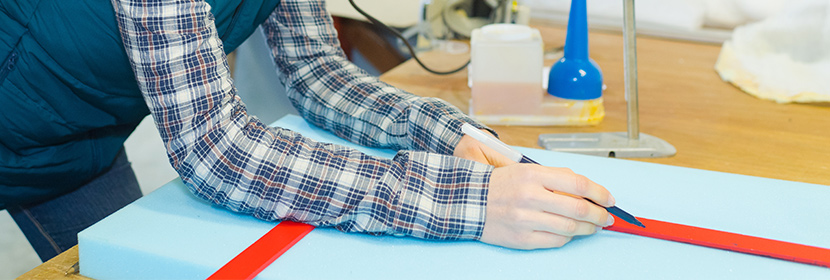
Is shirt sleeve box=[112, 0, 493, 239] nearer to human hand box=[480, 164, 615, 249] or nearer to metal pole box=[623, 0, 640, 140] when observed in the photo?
human hand box=[480, 164, 615, 249]

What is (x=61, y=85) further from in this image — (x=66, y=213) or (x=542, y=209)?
(x=542, y=209)

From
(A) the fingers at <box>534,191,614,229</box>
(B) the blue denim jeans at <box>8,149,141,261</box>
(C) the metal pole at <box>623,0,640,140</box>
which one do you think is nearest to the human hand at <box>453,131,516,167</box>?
(A) the fingers at <box>534,191,614,229</box>

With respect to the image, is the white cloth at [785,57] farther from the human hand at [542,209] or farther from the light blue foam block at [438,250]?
the human hand at [542,209]

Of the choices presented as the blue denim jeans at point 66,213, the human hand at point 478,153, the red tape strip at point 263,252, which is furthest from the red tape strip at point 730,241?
the blue denim jeans at point 66,213

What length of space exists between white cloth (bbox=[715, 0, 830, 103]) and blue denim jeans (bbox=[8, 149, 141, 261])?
0.90 meters

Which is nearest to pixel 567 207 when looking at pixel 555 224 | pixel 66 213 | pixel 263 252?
pixel 555 224

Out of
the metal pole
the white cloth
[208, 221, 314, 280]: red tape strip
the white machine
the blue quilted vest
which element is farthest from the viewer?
the white machine

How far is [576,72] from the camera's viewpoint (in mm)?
797

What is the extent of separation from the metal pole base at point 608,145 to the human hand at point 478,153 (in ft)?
0.49

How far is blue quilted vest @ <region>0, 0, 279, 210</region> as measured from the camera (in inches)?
21.9

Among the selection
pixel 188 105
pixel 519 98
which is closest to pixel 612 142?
pixel 519 98

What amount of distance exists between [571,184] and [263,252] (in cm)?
24

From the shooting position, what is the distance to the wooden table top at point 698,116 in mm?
698

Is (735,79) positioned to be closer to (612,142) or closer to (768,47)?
(768,47)
